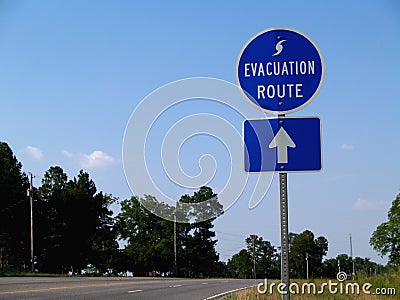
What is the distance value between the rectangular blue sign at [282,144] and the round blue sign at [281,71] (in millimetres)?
127

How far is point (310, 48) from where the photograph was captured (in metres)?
4.91

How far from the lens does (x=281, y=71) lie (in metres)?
4.92

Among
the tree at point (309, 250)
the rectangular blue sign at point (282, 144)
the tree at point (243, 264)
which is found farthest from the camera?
the tree at point (243, 264)

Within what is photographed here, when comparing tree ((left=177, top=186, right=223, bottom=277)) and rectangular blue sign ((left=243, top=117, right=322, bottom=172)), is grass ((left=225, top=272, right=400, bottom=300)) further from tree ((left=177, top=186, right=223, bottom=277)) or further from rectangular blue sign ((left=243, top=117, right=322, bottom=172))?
tree ((left=177, top=186, right=223, bottom=277))

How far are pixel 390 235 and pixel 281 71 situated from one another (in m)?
71.8

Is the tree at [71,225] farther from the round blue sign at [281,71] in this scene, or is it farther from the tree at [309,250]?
the round blue sign at [281,71]

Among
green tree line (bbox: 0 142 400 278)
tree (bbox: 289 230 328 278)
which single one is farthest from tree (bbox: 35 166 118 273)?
tree (bbox: 289 230 328 278)

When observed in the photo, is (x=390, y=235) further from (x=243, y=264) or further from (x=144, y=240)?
(x=243, y=264)

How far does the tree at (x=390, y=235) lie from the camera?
235ft

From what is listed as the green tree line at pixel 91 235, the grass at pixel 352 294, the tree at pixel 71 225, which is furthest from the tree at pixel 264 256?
the grass at pixel 352 294

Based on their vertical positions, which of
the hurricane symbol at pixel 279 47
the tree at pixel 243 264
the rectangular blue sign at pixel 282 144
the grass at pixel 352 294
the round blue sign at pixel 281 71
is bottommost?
the tree at pixel 243 264

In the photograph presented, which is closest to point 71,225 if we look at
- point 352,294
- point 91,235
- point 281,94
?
point 91,235

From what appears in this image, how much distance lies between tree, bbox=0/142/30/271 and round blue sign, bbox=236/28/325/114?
6847cm

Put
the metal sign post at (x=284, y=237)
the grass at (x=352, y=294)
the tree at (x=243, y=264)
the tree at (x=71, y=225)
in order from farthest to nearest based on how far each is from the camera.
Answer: the tree at (x=243, y=264) < the tree at (x=71, y=225) < the grass at (x=352, y=294) < the metal sign post at (x=284, y=237)
